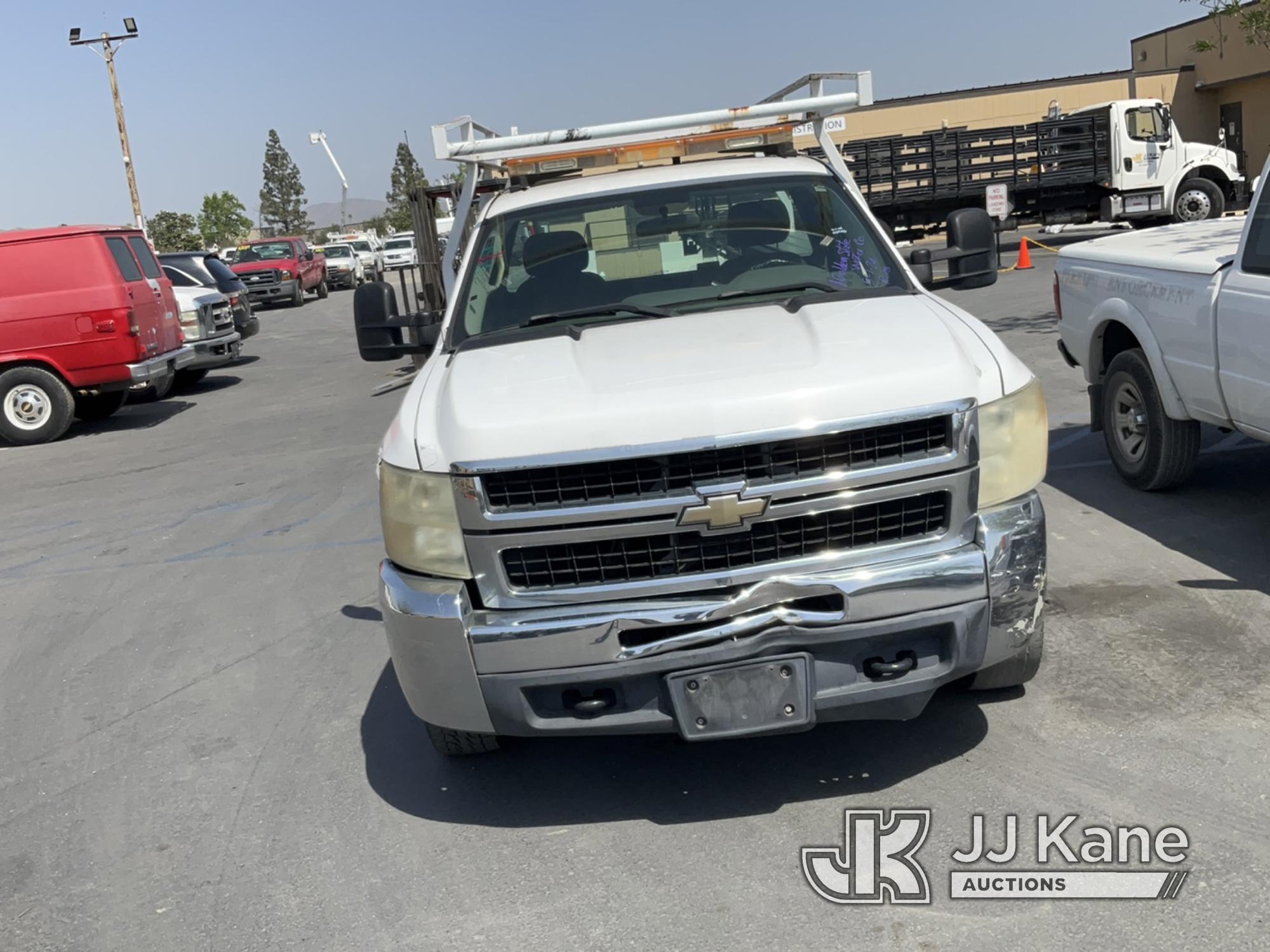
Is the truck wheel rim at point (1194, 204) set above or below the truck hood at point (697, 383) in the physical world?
below

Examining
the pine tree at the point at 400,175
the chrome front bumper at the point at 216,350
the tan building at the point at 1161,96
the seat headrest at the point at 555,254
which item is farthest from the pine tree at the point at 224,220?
the seat headrest at the point at 555,254

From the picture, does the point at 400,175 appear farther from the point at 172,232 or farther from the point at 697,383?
the point at 697,383

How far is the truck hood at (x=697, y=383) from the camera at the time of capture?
3.51m

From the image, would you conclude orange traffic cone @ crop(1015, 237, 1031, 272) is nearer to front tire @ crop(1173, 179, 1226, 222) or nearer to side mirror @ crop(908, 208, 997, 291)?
front tire @ crop(1173, 179, 1226, 222)

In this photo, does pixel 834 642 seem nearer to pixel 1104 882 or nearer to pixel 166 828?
pixel 1104 882

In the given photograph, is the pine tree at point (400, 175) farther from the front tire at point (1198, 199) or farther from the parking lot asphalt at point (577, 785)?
the parking lot asphalt at point (577, 785)

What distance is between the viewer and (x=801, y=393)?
11.6 ft

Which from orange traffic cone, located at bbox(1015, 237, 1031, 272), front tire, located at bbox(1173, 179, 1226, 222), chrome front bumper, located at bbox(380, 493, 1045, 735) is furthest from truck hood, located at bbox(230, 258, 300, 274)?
chrome front bumper, located at bbox(380, 493, 1045, 735)

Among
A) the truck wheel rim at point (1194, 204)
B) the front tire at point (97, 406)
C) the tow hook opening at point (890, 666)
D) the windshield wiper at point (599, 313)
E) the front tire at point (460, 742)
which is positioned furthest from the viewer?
the truck wheel rim at point (1194, 204)

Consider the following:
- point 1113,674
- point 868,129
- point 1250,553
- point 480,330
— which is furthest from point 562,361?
point 868,129

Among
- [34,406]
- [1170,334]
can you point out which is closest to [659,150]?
[1170,334]

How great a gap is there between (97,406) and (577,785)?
13.0 metres

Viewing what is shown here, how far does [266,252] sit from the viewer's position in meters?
36.8

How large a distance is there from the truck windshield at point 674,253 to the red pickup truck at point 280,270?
28714 mm
